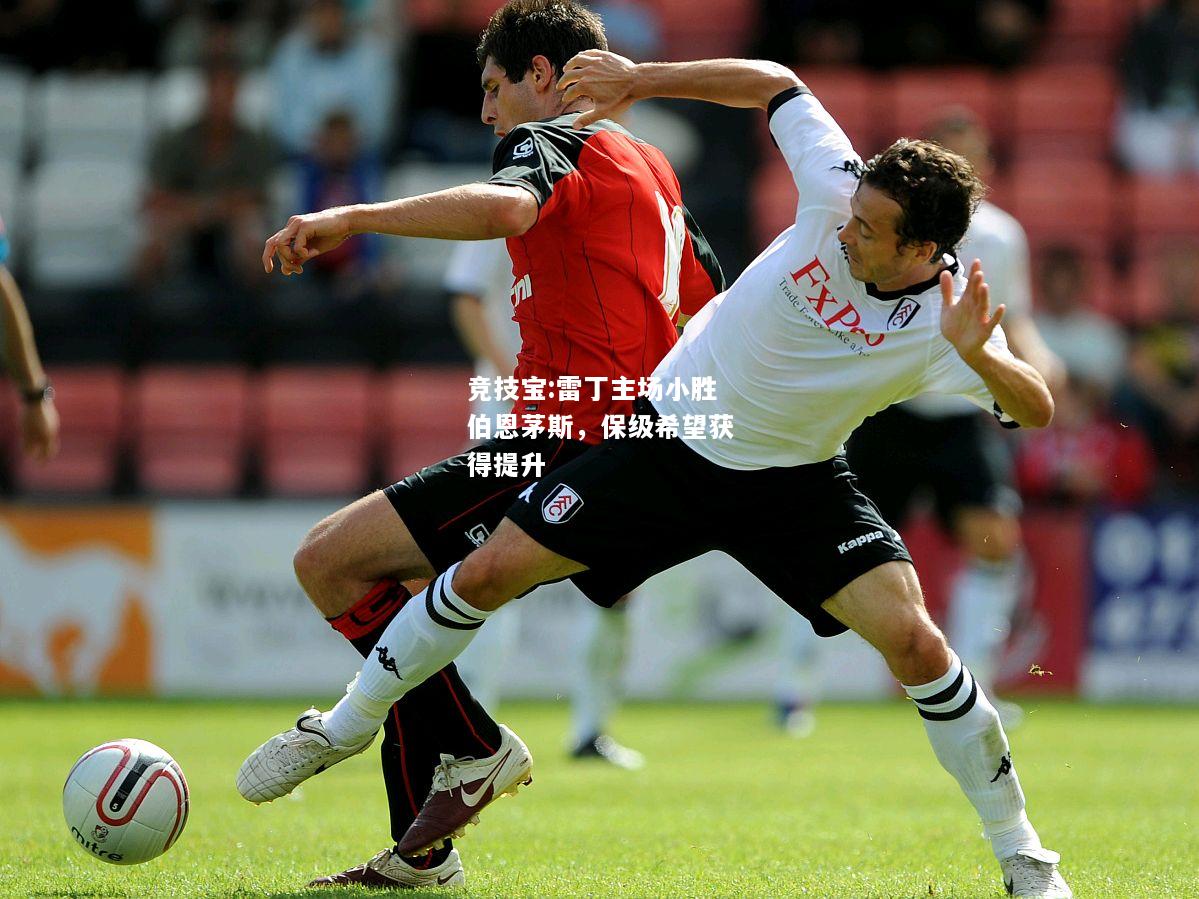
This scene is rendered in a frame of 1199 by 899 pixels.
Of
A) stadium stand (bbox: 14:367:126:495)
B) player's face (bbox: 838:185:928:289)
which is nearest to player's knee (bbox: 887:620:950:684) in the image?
player's face (bbox: 838:185:928:289)

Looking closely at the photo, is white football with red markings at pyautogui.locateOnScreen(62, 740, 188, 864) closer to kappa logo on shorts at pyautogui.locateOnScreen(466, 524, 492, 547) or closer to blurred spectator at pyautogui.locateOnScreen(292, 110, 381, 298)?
kappa logo on shorts at pyautogui.locateOnScreen(466, 524, 492, 547)

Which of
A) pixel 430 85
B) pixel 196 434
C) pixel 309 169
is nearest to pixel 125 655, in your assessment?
pixel 196 434

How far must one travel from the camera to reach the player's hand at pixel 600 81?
4809 millimetres

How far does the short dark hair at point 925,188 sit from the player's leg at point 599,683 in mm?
4048

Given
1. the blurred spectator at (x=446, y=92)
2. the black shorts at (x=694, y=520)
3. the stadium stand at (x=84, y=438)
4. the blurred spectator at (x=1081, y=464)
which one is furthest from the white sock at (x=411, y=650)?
the blurred spectator at (x=446, y=92)

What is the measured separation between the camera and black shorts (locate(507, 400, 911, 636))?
471 cm

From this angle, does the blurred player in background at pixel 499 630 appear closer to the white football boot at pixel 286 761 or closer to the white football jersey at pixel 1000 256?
the white football jersey at pixel 1000 256

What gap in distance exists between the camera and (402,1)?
1531 cm

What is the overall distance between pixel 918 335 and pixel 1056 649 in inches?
284

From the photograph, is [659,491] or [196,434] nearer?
[659,491]

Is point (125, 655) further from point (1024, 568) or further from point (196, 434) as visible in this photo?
point (1024, 568)

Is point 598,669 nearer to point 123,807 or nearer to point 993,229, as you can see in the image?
point 993,229

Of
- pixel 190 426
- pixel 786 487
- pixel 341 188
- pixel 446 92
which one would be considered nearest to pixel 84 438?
pixel 190 426

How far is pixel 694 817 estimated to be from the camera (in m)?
6.29
